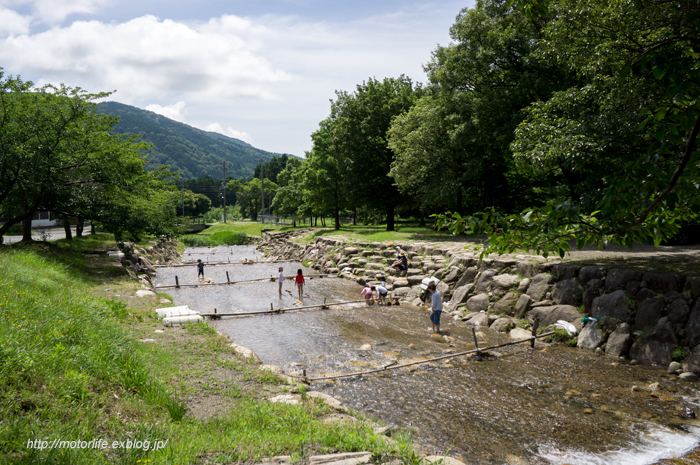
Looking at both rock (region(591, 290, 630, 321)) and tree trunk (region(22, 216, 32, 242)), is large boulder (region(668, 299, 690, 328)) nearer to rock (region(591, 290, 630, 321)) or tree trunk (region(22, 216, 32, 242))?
rock (region(591, 290, 630, 321))

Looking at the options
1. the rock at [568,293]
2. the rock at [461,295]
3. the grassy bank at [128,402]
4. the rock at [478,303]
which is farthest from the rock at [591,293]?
the grassy bank at [128,402]

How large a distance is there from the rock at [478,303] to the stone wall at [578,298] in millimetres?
39

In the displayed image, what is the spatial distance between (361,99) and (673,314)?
109ft

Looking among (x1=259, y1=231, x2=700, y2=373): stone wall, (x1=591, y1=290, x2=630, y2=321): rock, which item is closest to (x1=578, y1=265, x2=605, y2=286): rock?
(x1=259, y1=231, x2=700, y2=373): stone wall

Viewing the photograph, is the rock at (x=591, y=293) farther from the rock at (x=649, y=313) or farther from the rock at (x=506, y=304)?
the rock at (x=506, y=304)

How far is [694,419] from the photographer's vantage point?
7.08 m

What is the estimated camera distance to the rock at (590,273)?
39.5 feet

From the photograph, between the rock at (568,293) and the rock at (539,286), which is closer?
the rock at (568,293)

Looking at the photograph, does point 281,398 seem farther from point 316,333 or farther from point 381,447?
point 316,333

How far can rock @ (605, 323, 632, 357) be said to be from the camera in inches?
400

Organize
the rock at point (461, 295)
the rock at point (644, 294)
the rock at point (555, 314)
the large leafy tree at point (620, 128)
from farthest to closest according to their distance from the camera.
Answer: the rock at point (461, 295)
the rock at point (555, 314)
the rock at point (644, 294)
the large leafy tree at point (620, 128)

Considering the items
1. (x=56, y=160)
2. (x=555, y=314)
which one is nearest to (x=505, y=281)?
(x=555, y=314)

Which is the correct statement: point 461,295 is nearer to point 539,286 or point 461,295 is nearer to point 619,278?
point 539,286

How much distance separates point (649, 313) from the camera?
33.4ft
